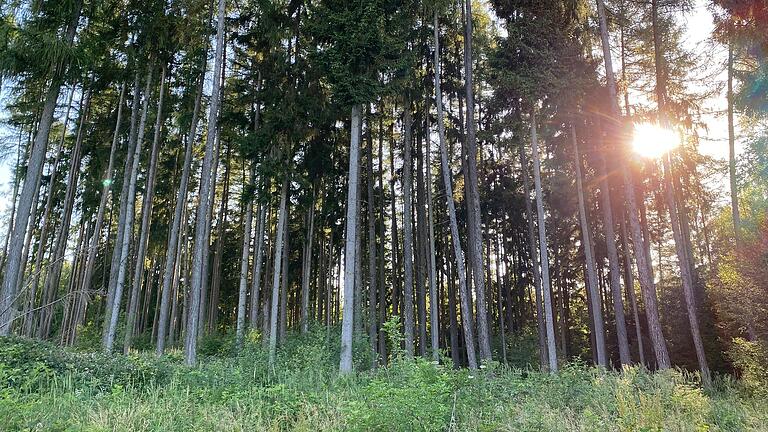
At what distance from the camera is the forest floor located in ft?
16.9

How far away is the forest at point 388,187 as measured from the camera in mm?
6922

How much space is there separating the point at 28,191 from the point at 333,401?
374 inches

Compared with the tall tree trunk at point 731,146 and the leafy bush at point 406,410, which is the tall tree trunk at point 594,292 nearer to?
the tall tree trunk at point 731,146

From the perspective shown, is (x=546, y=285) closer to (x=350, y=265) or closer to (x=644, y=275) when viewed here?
(x=644, y=275)

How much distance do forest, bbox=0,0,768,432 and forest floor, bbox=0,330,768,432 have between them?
0.06 m

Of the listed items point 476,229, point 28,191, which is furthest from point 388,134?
point 28,191

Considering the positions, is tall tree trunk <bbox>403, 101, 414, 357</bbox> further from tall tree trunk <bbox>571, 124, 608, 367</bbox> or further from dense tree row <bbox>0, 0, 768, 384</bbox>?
tall tree trunk <bbox>571, 124, 608, 367</bbox>

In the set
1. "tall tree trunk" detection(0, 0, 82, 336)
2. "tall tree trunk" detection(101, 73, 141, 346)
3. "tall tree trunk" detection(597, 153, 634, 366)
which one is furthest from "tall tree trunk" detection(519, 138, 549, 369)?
"tall tree trunk" detection(0, 0, 82, 336)

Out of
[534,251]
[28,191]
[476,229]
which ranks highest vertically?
[28,191]

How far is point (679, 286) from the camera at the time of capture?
63.5ft

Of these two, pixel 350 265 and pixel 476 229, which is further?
pixel 476 229

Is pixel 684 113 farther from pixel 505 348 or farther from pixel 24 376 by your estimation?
pixel 24 376

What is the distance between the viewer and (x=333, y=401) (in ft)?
21.3

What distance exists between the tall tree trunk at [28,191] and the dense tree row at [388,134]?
6cm
